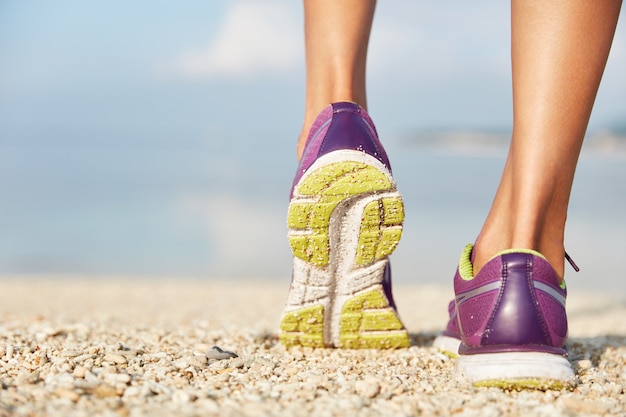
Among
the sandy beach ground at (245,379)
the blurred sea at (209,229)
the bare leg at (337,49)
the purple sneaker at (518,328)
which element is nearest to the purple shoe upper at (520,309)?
→ the purple sneaker at (518,328)

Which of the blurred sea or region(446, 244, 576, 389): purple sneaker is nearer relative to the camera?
region(446, 244, 576, 389): purple sneaker

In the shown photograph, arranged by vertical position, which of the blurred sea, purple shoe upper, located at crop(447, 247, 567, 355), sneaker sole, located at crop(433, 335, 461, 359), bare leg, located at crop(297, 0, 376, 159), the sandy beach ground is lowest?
the sandy beach ground

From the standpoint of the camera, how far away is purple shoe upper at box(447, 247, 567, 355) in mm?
1472

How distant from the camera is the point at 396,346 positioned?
2004 millimetres

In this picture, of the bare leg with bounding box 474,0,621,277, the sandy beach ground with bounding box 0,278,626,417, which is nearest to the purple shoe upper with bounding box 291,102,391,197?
the bare leg with bounding box 474,0,621,277

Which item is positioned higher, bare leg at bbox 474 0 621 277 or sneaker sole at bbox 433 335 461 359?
bare leg at bbox 474 0 621 277

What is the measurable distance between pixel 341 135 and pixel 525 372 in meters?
0.75

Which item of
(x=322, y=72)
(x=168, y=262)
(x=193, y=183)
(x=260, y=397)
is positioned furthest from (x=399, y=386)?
(x=193, y=183)

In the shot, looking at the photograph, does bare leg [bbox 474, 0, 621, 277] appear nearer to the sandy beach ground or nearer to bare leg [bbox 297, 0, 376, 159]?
the sandy beach ground

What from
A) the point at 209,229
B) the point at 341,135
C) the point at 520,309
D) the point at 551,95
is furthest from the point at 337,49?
the point at 209,229

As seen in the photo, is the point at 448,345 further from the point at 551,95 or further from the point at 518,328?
the point at 551,95

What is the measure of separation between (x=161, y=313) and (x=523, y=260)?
341 cm

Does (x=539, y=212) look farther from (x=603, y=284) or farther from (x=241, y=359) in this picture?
(x=603, y=284)

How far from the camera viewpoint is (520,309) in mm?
1483
